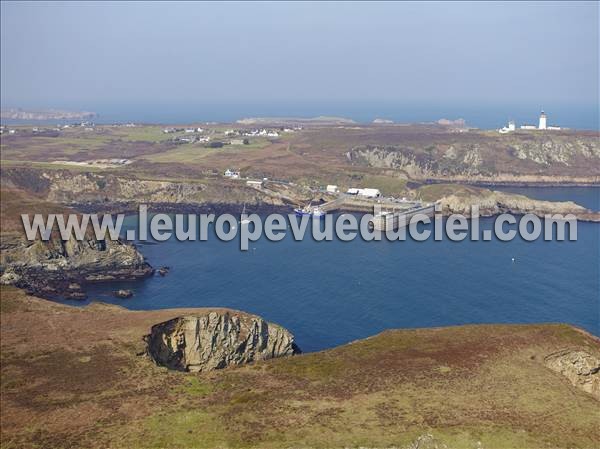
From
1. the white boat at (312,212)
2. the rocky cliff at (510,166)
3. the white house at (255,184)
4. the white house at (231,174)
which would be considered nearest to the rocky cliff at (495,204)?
the white boat at (312,212)

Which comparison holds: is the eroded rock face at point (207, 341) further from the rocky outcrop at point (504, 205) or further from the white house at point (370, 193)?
the white house at point (370, 193)

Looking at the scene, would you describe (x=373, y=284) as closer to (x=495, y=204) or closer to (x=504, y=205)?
(x=495, y=204)

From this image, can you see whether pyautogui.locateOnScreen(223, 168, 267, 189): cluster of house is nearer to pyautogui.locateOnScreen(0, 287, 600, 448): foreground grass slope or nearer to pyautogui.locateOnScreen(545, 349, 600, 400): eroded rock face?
pyautogui.locateOnScreen(0, 287, 600, 448): foreground grass slope

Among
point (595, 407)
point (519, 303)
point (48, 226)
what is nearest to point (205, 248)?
point (48, 226)

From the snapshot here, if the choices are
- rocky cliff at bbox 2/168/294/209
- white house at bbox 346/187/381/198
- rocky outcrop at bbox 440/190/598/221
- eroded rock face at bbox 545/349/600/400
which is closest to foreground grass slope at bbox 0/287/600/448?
eroded rock face at bbox 545/349/600/400

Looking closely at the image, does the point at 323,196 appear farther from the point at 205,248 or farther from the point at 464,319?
the point at 464,319

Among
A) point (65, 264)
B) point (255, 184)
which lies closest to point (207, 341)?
point (65, 264)
